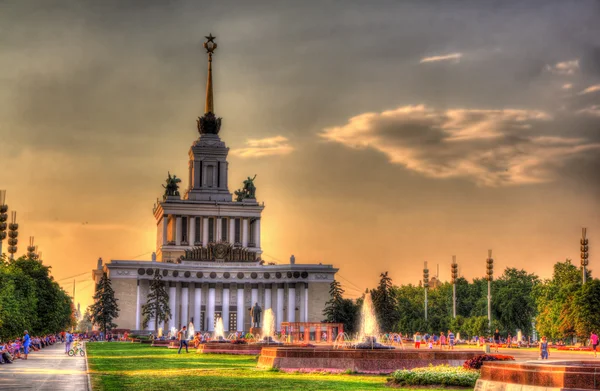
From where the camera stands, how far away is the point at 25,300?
240 ft

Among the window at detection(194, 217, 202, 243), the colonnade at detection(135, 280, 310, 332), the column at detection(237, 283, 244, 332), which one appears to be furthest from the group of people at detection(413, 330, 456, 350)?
the window at detection(194, 217, 202, 243)

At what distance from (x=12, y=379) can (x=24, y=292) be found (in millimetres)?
43743

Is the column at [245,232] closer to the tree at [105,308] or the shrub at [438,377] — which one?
the tree at [105,308]

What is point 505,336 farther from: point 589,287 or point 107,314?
point 107,314

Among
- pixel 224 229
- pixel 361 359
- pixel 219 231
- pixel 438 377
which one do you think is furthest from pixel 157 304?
pixel 438 377

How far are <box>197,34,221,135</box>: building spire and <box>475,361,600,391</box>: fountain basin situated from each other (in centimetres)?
14272

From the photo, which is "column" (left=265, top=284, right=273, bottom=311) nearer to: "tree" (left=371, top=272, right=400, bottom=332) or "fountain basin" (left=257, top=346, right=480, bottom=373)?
"tree" (left=371, top=272, right=400, bottom=332)

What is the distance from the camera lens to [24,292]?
76062mm

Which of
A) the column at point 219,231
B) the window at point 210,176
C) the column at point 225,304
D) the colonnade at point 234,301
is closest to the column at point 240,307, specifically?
Result: the colonnade at point 234,301

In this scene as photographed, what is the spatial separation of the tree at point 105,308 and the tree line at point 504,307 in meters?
28.4

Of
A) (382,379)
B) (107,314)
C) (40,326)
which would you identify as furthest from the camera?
(107,314)

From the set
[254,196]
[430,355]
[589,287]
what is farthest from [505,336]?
[430,355]

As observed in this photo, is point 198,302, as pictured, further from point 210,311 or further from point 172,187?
point 172,187

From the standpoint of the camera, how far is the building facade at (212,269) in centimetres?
13988
